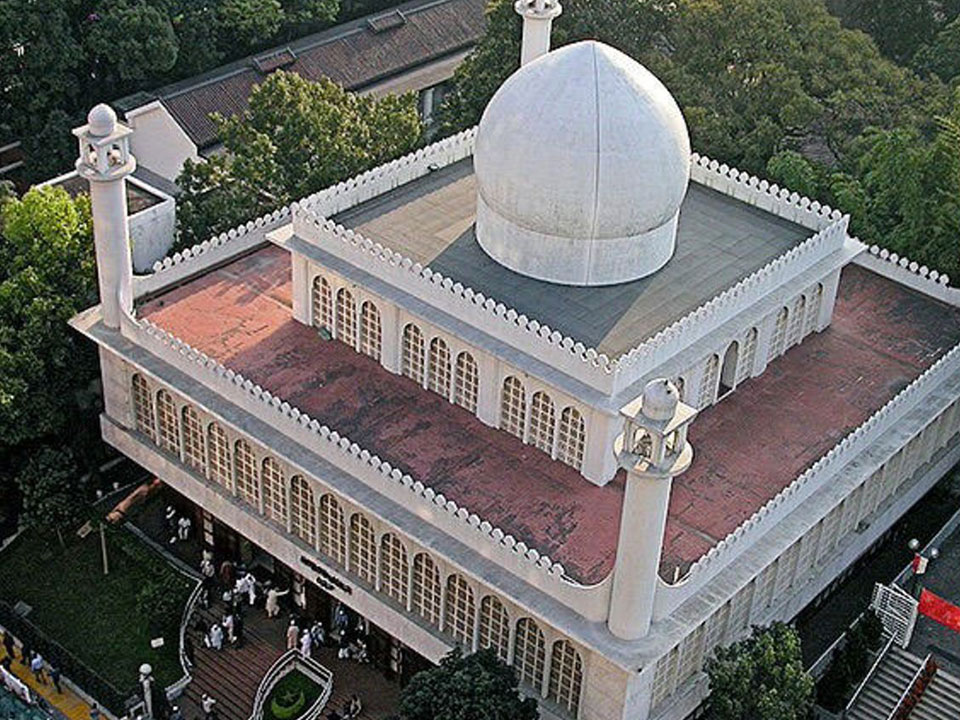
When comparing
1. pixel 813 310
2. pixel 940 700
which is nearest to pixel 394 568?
pixel 940 700

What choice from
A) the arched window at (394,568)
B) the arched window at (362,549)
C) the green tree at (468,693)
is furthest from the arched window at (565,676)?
the arched window at (362,549)

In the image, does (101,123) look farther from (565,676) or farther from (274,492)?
(565,676)

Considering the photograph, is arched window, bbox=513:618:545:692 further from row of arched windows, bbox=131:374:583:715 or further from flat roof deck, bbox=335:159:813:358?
flat roof deck, bbox=335:159:813:358

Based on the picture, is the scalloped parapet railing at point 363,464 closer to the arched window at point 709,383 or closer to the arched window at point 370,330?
the arched window at point 370,330

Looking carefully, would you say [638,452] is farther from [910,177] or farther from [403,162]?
[910,177]

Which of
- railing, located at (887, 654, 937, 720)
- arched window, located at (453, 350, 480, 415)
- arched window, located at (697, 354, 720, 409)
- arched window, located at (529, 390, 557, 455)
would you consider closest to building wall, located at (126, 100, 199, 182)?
arched window, located at (453, 350, 480, 415)

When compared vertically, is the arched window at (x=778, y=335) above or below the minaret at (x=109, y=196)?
below

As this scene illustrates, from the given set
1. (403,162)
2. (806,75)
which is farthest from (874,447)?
(806,75)
